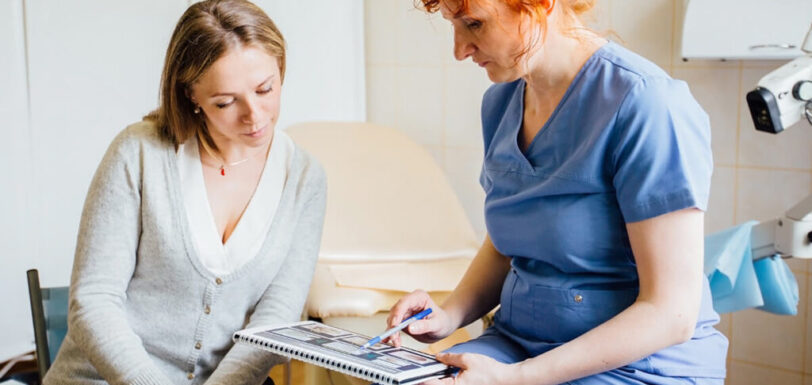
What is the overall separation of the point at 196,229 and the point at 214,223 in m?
0.03

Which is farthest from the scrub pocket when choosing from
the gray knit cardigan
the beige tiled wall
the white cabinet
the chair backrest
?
the chair backrest

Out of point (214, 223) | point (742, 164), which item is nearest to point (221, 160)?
point (214, 223)

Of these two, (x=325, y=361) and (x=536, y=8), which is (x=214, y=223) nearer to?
(x=325, y=361)

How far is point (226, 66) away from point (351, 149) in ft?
2.66

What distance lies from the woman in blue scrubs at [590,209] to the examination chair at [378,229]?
468mm

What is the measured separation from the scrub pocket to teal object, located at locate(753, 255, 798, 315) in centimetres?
60

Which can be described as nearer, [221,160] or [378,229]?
[221,160]

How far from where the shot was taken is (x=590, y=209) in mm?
1168

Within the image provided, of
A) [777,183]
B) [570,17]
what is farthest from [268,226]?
[777,183]

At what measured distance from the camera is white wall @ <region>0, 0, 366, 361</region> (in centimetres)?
230

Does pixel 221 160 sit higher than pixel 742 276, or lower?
higher

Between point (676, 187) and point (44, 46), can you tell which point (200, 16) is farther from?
point (44, 46)

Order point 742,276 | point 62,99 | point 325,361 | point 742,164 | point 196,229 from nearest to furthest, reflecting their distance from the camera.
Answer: point 325,361 → point 196,229 → point 742,276 → point 742,164 → point 62,99

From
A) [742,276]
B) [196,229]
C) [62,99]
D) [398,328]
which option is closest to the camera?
[398,328]
